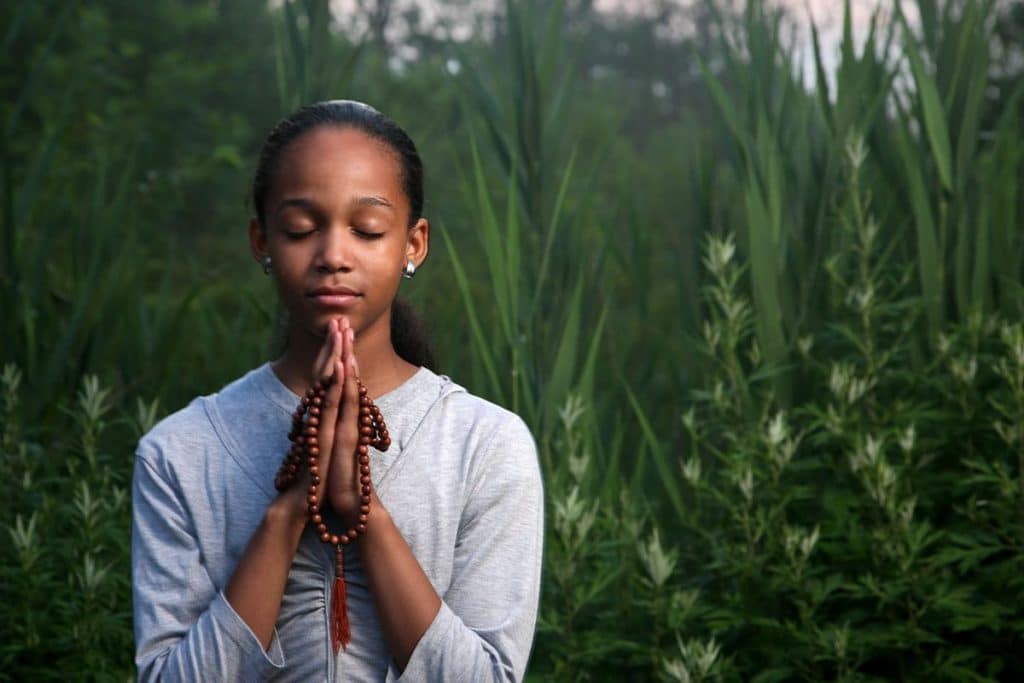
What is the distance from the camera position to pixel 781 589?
3092 millimetres

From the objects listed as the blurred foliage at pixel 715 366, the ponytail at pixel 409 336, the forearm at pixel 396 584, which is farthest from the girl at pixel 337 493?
the blurred foliage at pixel 715 366

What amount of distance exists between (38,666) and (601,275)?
177 cm

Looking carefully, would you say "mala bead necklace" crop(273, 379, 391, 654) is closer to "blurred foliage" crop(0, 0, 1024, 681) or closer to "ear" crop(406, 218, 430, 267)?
"ear" crop(406, 218, 430, 267)

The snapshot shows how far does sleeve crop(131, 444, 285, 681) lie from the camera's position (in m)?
1.59

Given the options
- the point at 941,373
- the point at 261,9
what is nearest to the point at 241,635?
the point at 941,373

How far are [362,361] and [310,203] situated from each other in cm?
21

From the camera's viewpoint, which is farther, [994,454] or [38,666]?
[994,454]

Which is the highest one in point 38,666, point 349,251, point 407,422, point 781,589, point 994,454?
point 349,251

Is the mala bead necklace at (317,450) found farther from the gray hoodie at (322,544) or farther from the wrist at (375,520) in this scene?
the gray hoodie at (322,544)

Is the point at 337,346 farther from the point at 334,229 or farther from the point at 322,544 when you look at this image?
the point at 322,544

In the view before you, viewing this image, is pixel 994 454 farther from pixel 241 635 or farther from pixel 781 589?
pixel 241 635

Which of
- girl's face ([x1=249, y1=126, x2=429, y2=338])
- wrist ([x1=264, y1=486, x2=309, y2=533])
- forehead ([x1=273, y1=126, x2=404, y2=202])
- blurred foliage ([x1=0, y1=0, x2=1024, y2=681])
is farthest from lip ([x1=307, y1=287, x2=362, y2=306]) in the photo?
blurred foliage ([x1=0, y1=0, x2=1024, y2=681])

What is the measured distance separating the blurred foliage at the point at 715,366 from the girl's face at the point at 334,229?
1.38 meters

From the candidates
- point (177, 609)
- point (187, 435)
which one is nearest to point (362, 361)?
point (187, 435)
